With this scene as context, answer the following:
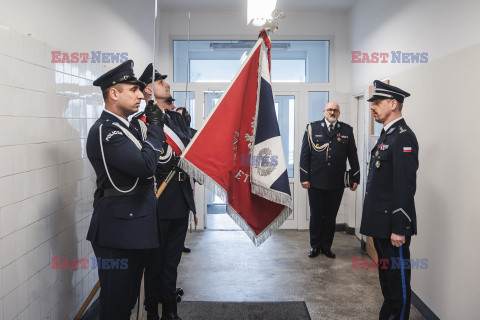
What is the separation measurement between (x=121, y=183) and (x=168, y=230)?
0.78m

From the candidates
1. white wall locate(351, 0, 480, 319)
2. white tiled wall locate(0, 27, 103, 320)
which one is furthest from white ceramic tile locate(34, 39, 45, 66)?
white wall locate(351, 0, 480, 319)

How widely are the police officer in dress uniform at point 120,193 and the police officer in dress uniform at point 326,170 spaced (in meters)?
2.39

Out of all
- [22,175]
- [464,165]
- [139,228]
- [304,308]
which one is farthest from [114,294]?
[464,165]

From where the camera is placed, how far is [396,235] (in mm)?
2104

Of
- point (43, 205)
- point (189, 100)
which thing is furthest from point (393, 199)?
point (189, 100)

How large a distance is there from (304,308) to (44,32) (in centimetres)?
243

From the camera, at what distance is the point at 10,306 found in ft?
5.49

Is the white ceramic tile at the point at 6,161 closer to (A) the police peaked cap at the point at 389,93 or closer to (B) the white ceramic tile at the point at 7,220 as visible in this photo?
(B) the white ceramic tile at the point at 7,220

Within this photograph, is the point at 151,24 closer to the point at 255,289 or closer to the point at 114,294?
the point at 255,289

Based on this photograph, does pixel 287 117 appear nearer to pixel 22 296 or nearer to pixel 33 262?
pixel 33 262

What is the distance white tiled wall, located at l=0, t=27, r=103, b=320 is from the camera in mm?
1654

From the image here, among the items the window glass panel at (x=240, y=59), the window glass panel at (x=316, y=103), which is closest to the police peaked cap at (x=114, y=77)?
the window glass panel at (x=240, y=59)

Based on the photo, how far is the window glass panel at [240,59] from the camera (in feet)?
17.3

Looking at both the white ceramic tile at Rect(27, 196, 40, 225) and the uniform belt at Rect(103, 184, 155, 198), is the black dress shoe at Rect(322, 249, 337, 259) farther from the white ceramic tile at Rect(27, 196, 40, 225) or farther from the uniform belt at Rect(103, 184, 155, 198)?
the white ceramic tile at Rect(27, 196, 40, 225)
